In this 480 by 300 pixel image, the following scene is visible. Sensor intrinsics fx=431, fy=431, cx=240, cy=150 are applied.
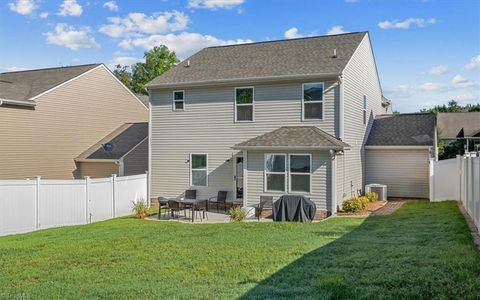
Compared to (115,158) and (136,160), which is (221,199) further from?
(115,158)

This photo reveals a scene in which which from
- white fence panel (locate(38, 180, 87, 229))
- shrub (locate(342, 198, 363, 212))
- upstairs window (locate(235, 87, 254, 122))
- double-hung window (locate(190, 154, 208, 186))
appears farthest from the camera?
double-hung window (locate(190, 154, 208, 186))

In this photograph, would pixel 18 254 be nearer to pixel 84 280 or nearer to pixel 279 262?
pixel 84 280

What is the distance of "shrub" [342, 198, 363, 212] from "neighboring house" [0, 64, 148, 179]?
1404cm

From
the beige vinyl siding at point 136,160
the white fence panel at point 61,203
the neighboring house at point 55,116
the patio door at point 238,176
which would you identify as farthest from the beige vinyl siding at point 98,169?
the patio door at point 238,176

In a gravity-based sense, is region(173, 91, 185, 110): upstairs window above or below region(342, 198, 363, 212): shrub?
above

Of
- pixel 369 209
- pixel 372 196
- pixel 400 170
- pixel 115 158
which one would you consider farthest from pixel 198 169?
pixel 400 170

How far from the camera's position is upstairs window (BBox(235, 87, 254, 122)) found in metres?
17.9

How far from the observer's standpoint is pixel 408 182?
1983 cm

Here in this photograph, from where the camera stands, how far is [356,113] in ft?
62.1

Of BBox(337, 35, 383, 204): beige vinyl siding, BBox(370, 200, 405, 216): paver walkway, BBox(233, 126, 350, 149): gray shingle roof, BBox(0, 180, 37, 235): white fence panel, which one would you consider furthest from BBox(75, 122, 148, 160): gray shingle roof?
BBox(370, 200, 405, 216): paver walkway

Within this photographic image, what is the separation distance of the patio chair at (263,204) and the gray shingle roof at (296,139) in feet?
6.46

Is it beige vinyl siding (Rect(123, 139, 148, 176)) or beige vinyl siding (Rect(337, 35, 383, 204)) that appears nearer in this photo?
beige vinyl siding (Rect(337, 35, 383, 204))

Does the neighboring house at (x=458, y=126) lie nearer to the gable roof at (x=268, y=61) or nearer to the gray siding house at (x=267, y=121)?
the gray siding house at (x=267, y=121)

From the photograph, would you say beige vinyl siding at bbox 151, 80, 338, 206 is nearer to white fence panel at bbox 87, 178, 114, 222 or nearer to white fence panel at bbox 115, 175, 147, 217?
white fence panel at bbox 115, 175, 147, 217
